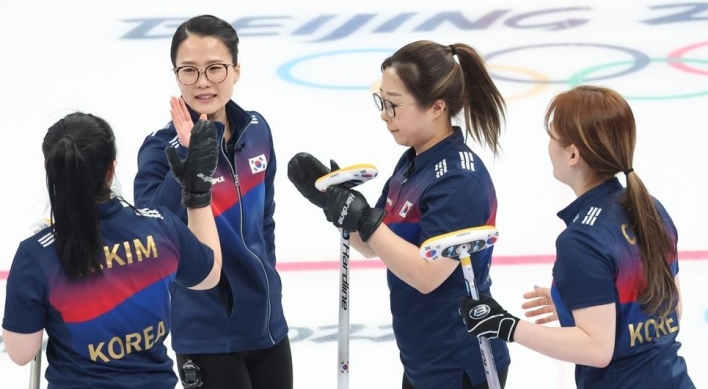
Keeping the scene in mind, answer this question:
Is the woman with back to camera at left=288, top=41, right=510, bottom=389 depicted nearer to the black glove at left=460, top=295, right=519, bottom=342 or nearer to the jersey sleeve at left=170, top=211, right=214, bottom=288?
the black glove at left=460, top=295, right=519, bottom=342

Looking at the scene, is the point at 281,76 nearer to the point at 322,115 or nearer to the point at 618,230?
the point at 322,115

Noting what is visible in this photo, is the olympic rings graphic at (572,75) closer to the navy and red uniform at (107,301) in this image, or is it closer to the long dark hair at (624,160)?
the long dark hair at (624,160)

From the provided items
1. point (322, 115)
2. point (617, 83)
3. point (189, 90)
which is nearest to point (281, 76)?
point (322, 115)

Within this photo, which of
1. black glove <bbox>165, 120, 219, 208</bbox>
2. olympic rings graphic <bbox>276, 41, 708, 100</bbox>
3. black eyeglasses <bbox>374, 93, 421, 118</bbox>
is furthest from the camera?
olympic rings graphic <bbox>276, 41, 708, 100</bbox>

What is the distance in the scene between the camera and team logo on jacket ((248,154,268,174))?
138 inches

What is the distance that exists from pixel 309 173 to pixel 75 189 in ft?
2.66

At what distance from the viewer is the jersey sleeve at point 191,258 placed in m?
2.89

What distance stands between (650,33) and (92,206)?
264 inches

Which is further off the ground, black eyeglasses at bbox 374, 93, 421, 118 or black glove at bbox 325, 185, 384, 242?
black eyeglasses at bbox 374, 93, 421, 118

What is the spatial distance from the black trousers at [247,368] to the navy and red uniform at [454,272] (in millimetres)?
475

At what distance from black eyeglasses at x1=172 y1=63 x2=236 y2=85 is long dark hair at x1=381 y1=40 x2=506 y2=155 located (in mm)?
508

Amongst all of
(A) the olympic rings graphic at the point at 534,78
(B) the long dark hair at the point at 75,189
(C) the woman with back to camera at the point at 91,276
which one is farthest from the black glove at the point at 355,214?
(A) the olympic rings graphic at the point at 534,78

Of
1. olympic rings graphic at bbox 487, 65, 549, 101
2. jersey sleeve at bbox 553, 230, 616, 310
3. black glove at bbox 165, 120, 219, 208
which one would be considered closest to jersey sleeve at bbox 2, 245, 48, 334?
black glove at bbox 165, 120, 219, 208

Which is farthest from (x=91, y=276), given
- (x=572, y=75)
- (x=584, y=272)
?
(x=572, y=75)
